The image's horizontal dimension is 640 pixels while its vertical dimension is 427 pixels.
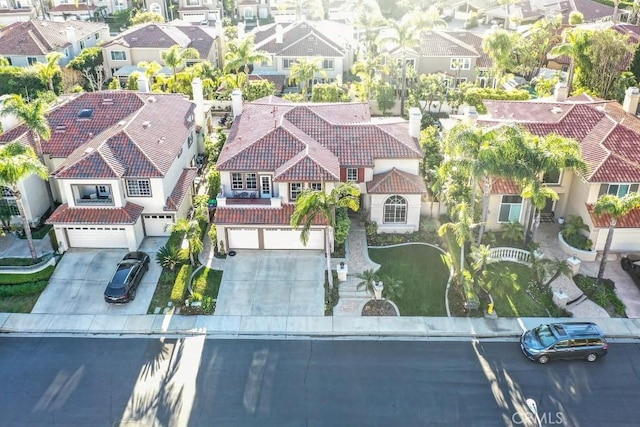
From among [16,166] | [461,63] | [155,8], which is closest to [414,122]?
[16,166]

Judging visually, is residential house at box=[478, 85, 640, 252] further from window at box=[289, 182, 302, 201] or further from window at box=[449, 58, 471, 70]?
window at box=[449, 58, 471, 70]

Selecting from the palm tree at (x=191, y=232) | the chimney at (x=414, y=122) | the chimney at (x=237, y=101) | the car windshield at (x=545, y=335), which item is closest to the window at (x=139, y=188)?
the palm tree at (x=191, y=232)

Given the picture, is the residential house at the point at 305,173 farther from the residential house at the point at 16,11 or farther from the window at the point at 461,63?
the residential house at the point at 16,11

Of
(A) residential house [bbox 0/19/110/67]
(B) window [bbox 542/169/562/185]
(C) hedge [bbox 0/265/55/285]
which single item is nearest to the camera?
(C) hedge [bbox 0/265/55/285]

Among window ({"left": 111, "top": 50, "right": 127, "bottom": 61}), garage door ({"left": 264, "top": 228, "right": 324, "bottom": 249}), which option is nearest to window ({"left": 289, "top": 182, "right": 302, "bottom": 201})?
garage door ({"left": 264, "top": 228, "right": 324, "bottom": 249})

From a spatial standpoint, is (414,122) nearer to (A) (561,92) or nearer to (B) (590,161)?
(B) (590,161)
